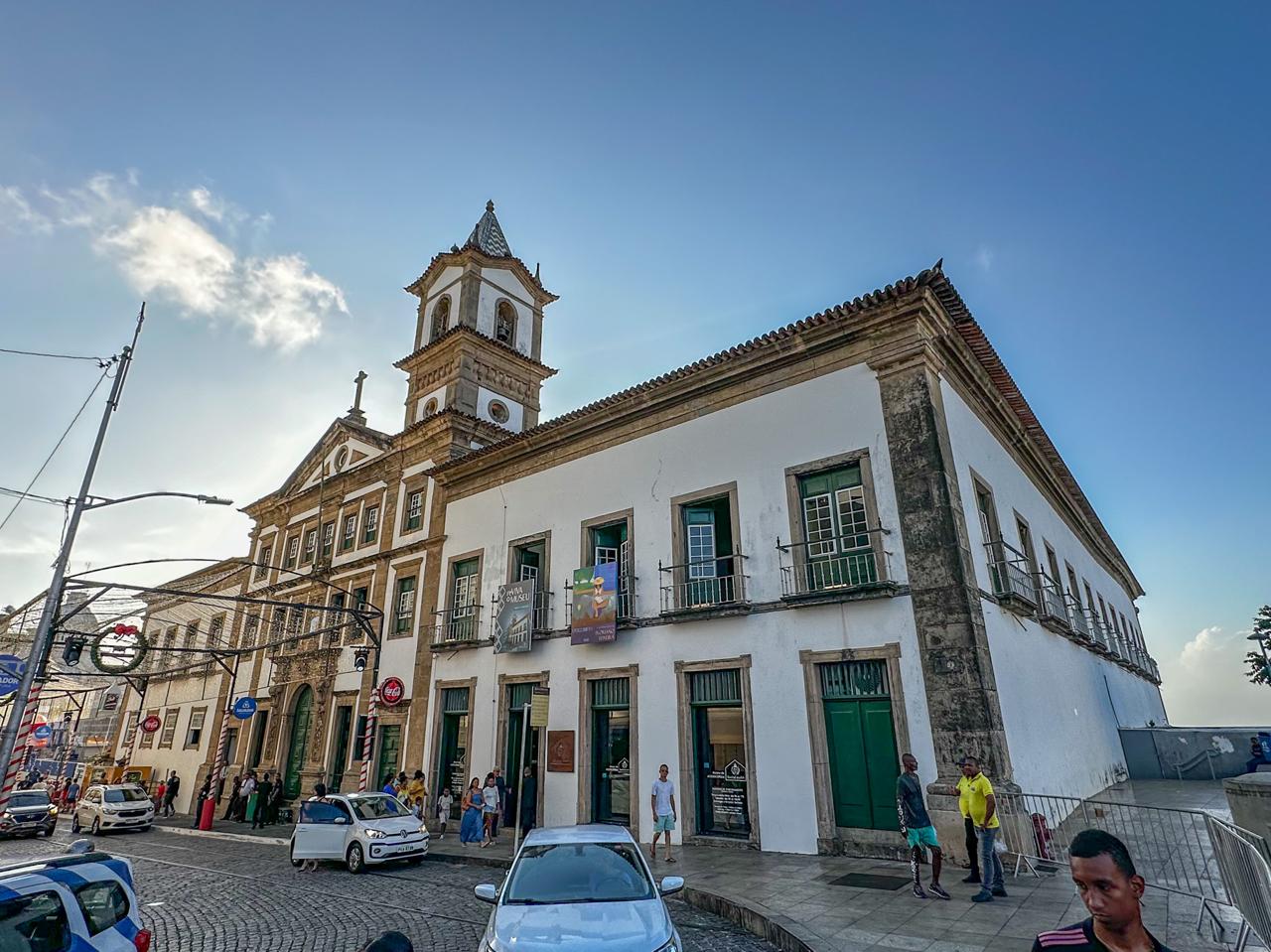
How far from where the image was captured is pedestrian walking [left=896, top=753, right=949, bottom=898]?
819 cm

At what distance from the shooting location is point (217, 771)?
2223 centimetres

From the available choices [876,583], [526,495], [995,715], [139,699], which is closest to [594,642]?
[526,495]

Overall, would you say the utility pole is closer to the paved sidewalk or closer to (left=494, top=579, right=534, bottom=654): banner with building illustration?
(left=494, top=579, right=534, bottom=654): banner with building illustration

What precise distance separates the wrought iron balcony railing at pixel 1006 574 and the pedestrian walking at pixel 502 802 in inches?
437

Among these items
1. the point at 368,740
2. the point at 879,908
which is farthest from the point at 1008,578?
the point at 368,740

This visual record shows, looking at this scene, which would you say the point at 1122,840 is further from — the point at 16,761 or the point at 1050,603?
the point at 16,761

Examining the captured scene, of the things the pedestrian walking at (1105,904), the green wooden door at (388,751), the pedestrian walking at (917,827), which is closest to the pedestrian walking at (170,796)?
the green wooden door at (388,751)

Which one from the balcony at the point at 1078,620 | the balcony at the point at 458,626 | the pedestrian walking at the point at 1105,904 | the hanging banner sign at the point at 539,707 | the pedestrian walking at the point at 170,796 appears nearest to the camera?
the pedestrian walking at the point at 1105,904

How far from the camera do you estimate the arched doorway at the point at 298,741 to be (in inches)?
870

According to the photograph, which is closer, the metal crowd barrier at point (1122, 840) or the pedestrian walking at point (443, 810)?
the metal crowd barrier at point (1122, 840)

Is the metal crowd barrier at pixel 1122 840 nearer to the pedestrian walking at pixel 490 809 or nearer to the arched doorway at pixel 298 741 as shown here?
the pedestrian walking at pixel 490 809

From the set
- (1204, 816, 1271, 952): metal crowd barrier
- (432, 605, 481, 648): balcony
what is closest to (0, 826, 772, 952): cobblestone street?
(1204, 816, 1271, 952): metal crowd barrier

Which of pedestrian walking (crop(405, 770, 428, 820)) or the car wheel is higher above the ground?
pedestrian walking (crop(405, 770, 428, 820))

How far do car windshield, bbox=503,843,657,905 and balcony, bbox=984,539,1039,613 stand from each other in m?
8.92
